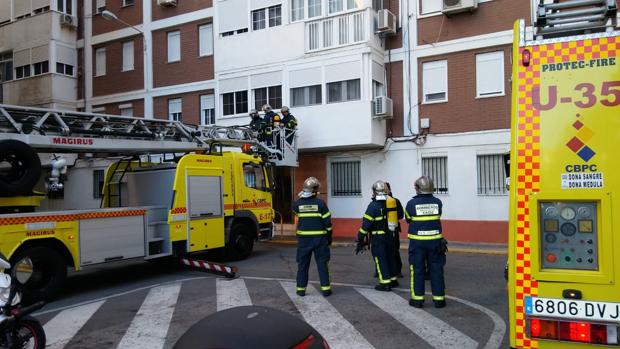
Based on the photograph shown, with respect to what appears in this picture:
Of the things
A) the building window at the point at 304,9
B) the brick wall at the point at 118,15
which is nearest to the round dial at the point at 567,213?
the building window at the point at 304,9

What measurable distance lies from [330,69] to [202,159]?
722 centimetres

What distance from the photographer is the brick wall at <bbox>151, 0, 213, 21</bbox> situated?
2189 cm

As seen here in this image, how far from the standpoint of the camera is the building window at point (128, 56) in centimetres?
2427

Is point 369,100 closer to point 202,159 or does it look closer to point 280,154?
point 280,154

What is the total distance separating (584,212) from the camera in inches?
135

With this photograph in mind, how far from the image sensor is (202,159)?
38.1ft

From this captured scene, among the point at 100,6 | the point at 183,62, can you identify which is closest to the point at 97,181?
the point at 183,62

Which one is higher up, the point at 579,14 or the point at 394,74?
the point at 394,74

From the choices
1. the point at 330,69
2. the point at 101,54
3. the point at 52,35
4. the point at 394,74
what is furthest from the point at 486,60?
the point at 52,35

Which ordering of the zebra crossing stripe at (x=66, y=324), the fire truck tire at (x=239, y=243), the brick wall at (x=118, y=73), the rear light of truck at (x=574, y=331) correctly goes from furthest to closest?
the brick wall at (x=118, y=73), the fire truck tire at (x=239, y=243), the zebra crossing stripe at (x=66, y=324), the rear light of truck at (x=574, y=331)

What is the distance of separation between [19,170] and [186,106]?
14.2m

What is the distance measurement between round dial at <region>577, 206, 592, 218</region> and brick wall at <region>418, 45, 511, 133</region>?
13058 millimetres

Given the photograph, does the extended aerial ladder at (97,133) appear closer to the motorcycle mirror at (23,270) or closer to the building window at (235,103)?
the motorcycle mirror at (23,270)

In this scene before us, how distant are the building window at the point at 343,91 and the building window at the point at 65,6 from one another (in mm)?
16081
